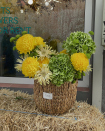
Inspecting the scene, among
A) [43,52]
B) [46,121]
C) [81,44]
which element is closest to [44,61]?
[43,52]

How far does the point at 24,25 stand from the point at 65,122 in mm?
1158

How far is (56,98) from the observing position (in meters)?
0.98

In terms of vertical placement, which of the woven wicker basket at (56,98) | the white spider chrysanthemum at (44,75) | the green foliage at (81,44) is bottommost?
the woven wicker basket at (56,98)

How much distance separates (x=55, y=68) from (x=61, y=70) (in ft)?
0.14

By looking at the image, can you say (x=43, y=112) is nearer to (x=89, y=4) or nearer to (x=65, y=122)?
(x=65, y=122)

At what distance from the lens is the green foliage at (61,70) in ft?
3.00

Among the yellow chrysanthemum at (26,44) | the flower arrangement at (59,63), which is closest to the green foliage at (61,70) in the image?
the flower arrangement at (59,63)

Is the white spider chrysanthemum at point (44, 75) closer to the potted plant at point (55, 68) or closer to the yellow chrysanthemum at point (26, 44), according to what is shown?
the potted plant at point (55, 68)

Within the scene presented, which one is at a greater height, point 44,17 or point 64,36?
point 44,17

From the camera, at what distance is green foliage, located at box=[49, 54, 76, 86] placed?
0.91 m

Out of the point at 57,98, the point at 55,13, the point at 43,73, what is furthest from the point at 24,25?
the point at 57,98

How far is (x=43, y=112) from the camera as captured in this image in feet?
3.51

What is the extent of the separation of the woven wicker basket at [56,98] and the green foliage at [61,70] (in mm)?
54

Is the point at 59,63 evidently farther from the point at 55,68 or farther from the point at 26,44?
the point at 26,44
